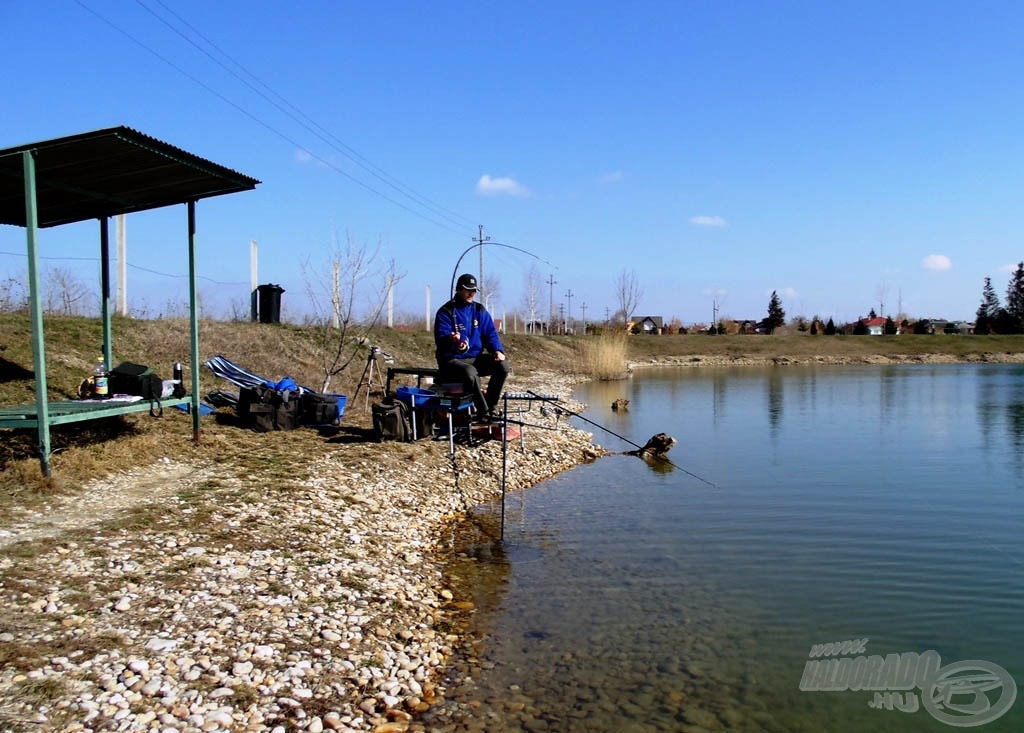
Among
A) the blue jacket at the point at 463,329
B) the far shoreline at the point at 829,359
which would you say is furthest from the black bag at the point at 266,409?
the far shoreline at the point at 829,359

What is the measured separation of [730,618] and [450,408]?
202 inches

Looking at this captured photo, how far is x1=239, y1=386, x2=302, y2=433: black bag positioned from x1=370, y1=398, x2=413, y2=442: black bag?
1.36 meters

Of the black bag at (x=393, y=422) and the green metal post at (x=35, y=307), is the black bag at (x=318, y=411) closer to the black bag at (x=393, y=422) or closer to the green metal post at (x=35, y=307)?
the black bag at (x=393, y=422)

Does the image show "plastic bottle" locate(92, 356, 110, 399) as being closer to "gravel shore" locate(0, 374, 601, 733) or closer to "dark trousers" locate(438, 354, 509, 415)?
"gravel shore" locate(0, 374, 601, 733)

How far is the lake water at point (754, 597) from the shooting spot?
5105 mm

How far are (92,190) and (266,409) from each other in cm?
369

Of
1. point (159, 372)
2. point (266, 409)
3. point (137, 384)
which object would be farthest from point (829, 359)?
point (137, 384)

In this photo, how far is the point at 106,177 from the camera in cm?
896

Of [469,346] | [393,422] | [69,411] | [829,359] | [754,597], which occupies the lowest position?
[754,597]

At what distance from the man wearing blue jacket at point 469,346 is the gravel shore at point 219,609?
2025 millimetres

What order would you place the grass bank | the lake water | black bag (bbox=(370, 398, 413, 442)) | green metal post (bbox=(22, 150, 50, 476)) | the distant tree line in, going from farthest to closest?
the distant tree line, black bag (bbox=(370, 398, 413, 442)), the grass bank, green metal post (bbox=(22, 150, 50, 476)), the lake water

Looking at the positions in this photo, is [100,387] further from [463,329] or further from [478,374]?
[478,374]

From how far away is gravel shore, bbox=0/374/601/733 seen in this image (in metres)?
4.07

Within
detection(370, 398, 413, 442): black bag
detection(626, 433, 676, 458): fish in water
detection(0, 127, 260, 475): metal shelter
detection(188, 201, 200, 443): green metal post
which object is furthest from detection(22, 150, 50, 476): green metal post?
detection(626, 433, 676, 458): fish in water
